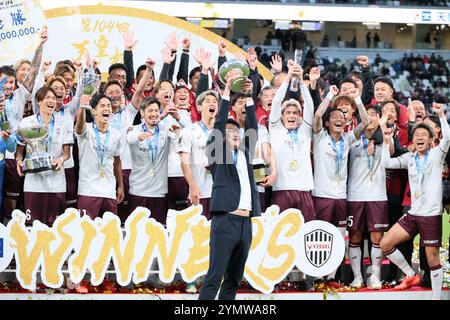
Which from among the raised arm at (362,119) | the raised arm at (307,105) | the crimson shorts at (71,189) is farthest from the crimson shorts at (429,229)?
the crimson shorts at (71,189)

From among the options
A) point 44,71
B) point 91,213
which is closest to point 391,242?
point 91,213

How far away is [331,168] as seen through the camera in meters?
7.53

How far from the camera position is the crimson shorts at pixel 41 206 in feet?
23.8

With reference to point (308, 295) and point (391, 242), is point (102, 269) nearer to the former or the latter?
point (308, 295)

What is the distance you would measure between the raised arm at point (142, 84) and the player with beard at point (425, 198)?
2.21m

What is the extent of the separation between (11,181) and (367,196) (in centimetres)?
324

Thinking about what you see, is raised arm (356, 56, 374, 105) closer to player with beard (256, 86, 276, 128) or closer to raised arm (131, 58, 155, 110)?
player with beard (256, 86, 276, 128)

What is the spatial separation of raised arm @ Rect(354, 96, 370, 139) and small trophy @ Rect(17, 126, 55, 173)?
2750 mm

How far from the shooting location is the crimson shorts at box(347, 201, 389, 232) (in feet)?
24.8

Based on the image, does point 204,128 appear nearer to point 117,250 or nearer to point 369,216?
point 117,250

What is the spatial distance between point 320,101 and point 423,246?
5.32 feet

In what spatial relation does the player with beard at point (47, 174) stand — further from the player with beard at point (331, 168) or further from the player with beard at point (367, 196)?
the player with beard at point (367, 196)

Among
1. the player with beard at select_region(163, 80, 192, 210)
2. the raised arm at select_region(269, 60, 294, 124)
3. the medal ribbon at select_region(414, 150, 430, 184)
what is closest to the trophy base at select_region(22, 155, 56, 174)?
the player with beard at select_region(163, 80, 192, 210)

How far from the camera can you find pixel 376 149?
7625 mm
